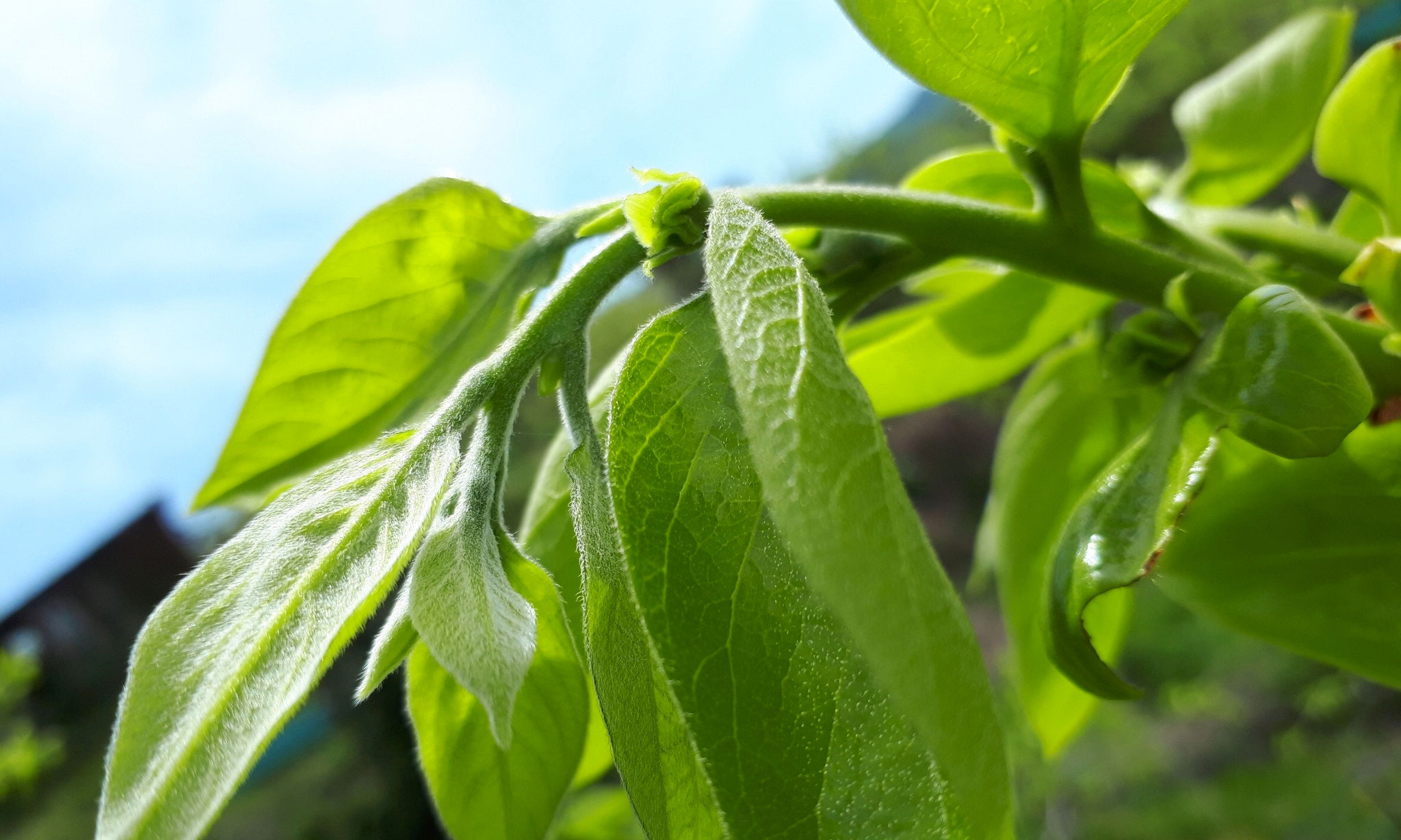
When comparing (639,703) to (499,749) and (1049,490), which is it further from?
(1049,490)

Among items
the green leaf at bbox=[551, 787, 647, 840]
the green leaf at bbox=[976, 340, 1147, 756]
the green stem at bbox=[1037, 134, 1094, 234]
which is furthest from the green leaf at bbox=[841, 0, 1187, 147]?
the green leaf at bbox=[551, 787, 647, 840]

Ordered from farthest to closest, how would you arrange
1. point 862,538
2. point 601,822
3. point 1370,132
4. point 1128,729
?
1. point 1128,729
2. point 601,822
3. point 1370,132
4. point 862,538

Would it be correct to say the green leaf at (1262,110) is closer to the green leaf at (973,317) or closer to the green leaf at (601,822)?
the green leaf at (973,317)

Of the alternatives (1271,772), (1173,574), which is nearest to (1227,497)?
(1173,574)

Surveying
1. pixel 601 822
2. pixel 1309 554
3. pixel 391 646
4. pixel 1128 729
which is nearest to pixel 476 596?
pixel 391 646

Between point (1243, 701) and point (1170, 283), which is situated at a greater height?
point (1170, 283)

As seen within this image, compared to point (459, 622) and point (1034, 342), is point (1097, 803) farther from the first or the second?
point (459, 622)

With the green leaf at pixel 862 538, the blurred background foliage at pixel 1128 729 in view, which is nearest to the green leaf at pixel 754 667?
the green leaf at pixel 862 538
